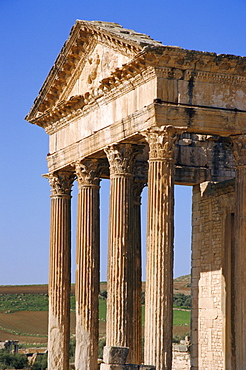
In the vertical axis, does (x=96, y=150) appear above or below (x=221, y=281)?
above

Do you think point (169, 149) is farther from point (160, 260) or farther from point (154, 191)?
point (160, 260)

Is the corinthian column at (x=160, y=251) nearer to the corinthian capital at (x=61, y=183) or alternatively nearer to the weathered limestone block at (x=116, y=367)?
the weathered limestone block at (x=116, y=367)

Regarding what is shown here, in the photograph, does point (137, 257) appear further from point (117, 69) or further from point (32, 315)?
point (32, 315)

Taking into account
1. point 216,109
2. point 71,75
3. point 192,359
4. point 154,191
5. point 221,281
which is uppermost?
point 71,75

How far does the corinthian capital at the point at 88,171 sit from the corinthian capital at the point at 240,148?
6.08m

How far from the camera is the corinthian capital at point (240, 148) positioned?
101ft

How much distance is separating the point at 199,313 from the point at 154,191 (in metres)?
9.03

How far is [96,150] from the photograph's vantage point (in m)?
33.8

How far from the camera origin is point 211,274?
36.8m

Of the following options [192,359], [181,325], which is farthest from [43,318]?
[192,359]

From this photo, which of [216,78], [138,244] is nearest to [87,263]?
[138,244]

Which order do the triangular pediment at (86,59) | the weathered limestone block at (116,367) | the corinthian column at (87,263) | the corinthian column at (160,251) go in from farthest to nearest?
1. the corinthian column at (87,263)
2. the triangular pediment at (86,59)
3. the corinthian column at (160,251)
4. the weathered limestone block at (116,367)

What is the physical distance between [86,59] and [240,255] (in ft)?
30.8

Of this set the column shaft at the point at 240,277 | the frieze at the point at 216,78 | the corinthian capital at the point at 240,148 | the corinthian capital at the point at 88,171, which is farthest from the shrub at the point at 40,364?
the frieze at the point at 216,78
